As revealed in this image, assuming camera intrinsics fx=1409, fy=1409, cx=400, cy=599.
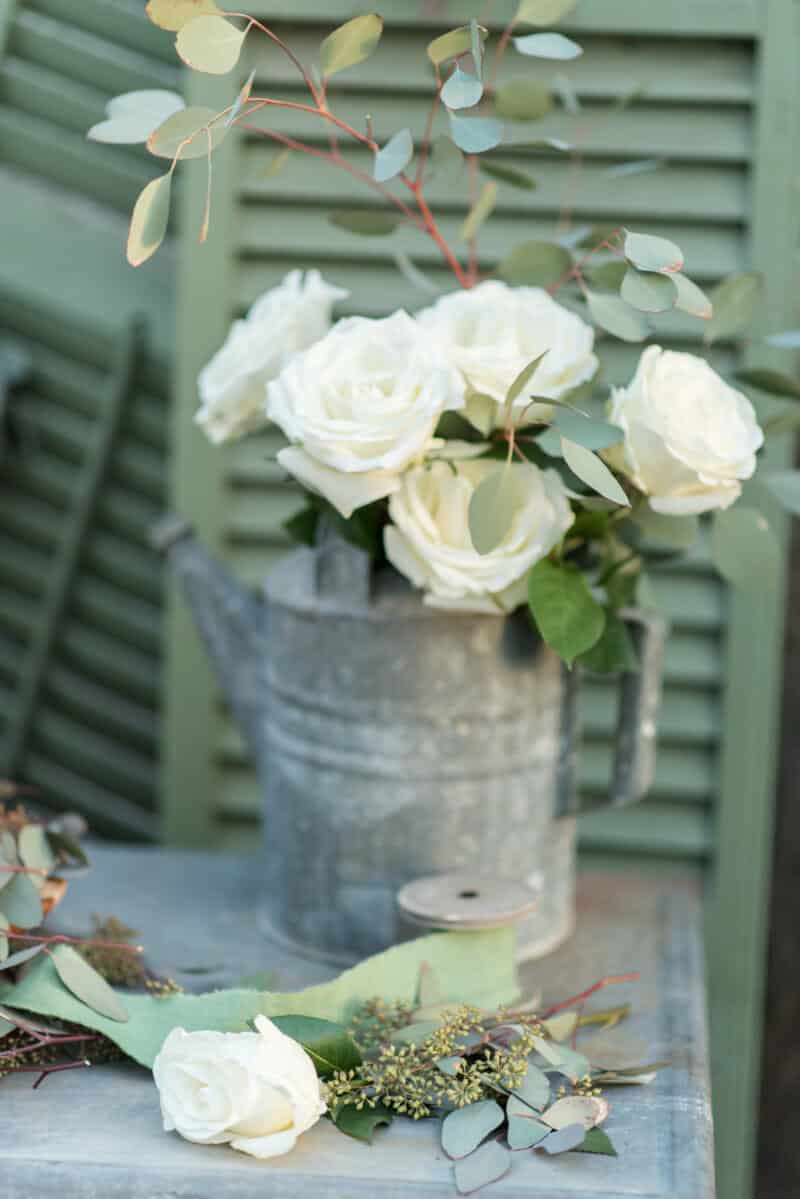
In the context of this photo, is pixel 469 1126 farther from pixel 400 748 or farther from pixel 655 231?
pixel 655 231

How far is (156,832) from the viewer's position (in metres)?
1.75

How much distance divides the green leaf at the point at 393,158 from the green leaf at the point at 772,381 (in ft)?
1.19

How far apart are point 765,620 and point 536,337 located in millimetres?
496

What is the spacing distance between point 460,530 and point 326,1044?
13.7 inches

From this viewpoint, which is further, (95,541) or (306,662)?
(95,541)

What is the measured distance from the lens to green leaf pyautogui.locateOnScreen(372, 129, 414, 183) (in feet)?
2.90

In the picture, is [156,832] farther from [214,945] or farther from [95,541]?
[214,945]

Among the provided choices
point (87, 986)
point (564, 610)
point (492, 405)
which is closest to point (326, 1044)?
point (87, 986)

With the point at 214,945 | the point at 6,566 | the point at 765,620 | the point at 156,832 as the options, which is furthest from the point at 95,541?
the point at 765,620

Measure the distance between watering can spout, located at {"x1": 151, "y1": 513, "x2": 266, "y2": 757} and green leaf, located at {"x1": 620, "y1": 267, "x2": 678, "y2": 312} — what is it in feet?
1.55

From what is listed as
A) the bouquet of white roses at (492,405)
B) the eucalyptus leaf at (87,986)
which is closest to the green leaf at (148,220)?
the bouquet of white roses at (492,405)

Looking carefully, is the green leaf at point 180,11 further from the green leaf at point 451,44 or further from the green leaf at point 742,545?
the green leaf at point 742,545

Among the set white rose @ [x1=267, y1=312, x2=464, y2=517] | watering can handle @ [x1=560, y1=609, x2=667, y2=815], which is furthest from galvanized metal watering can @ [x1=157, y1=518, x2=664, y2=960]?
white rose @ [x1=267, y1=312, x2=464, y2=517]

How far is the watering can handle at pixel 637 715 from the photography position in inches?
43.8
